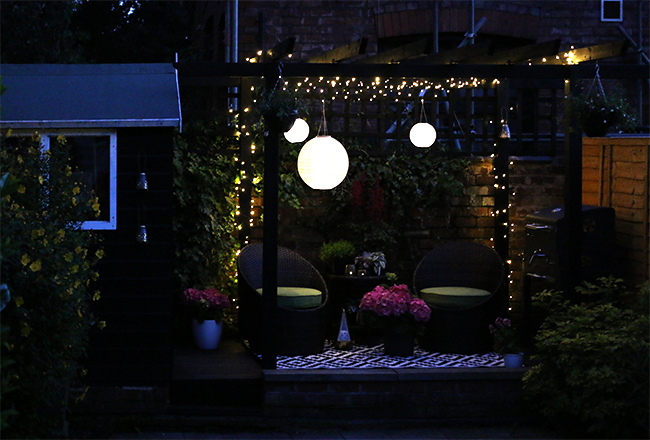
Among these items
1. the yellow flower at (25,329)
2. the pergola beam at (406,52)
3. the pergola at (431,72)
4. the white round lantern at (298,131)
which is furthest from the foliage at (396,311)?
the yellow flower at (25,329)

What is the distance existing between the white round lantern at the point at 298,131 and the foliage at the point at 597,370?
2.61 m

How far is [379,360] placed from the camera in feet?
22.5

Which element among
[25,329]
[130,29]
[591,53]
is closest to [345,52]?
[591,53]

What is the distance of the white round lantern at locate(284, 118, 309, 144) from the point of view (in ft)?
23.8

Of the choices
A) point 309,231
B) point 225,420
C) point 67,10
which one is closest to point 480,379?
point 225,420

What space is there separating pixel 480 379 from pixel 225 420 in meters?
1.95

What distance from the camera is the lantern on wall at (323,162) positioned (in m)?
6.53

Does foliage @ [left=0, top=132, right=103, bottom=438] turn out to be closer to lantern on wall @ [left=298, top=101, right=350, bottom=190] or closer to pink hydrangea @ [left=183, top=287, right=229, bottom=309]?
lantern on wall @ [left=298, top=101, right=350, bottom=190]

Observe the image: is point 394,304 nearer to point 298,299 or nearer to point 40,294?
point 298,299

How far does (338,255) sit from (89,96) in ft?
8.83

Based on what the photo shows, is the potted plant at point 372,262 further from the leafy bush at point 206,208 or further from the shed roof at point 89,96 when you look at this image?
the shed roof at point 89,96

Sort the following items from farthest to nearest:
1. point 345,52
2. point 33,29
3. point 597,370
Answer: point 33,29
point 345,52
point 597,370

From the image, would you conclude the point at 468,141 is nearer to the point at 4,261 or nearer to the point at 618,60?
the point at 618,60

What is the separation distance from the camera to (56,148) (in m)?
5.57
